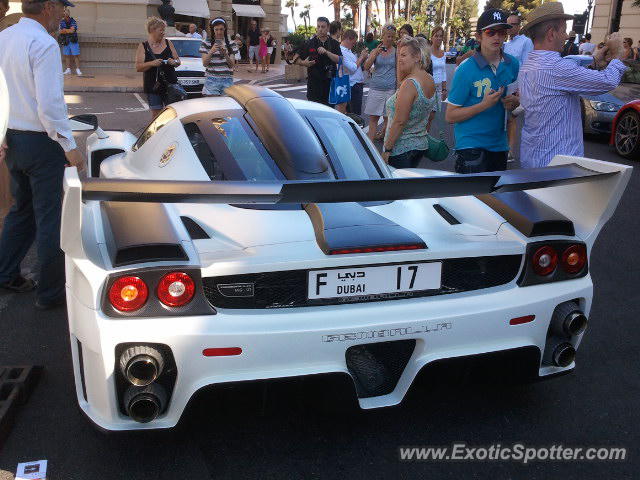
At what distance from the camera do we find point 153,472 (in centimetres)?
272

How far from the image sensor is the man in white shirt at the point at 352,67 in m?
10.0

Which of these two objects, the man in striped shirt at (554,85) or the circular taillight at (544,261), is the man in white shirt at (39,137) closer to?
the circular taillight at (544,261)

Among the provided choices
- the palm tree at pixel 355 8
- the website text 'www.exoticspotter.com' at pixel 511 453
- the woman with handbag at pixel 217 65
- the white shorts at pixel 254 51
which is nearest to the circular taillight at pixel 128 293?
the website text 'www.exoticspotter.com' at pixel 511 453

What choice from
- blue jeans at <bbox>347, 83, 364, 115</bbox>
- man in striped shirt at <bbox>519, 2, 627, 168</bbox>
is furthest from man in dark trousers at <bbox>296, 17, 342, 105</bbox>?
man in striped shirt at <bbox>519, 2, 627, 168</bbox>

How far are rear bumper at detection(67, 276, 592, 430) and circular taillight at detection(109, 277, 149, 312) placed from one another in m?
0.06

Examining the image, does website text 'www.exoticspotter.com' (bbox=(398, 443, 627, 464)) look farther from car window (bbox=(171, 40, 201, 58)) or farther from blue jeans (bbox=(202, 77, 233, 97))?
car window (bbox=(171, 40, 201, 58))

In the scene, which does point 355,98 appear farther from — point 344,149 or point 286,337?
point 286,337

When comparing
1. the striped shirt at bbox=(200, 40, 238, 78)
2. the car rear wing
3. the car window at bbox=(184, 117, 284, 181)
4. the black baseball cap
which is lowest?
the striped shirt at bbox=(200, 40, 238, 78)

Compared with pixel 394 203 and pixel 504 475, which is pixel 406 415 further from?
pixel 394 203

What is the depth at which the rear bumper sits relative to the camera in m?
2.44

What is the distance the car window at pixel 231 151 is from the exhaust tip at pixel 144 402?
1.25 meters

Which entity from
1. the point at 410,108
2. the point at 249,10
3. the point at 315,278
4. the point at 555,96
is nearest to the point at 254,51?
the point at 249,10

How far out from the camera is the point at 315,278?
8.46 ft

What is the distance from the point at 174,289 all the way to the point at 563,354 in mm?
1659
